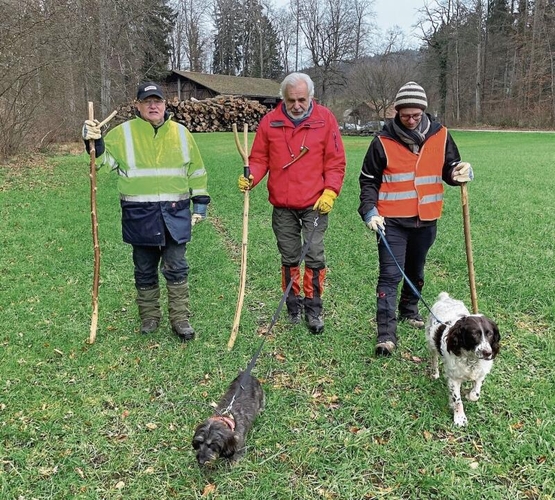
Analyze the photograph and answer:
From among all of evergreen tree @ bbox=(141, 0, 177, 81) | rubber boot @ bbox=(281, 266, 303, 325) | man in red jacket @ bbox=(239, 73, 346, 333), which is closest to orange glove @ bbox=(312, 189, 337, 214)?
man in red jacket @ bbox=(239, 73, 346, 333)

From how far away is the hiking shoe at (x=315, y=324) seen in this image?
4672mm

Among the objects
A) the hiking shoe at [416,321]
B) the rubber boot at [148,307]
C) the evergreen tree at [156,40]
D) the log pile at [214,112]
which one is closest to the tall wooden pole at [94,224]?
the rubber boot at [148,307]

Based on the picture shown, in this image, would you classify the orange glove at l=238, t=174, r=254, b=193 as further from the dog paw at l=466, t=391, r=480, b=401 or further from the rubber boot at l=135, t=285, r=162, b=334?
the dog paw at l=466, t=391, r=480, b=401

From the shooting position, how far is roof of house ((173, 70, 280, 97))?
133 ft

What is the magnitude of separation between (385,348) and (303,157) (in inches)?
73.6

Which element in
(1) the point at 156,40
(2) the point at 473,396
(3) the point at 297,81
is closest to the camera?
(2) the point at 473,396

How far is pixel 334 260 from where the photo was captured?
6.96 meters

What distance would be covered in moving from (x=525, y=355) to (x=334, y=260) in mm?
3230

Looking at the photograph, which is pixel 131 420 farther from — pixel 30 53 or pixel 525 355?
pixel 30 53

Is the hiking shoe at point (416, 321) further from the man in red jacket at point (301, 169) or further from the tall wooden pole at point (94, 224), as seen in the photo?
the tall wooden pole at point (94, 224)

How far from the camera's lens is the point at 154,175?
4199mm

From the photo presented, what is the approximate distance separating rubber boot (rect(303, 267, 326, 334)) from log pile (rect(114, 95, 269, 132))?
29.4m

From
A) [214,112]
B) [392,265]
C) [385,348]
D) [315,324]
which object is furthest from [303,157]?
[214,112]

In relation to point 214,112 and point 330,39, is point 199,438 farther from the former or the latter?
point 330,39
